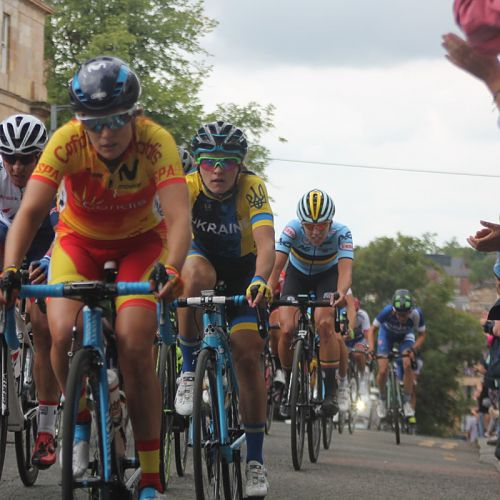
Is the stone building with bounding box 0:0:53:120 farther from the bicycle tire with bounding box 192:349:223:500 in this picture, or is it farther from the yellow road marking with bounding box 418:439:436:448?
the bicycle tire with bounding box 192:349:223:500

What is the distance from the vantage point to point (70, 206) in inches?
263

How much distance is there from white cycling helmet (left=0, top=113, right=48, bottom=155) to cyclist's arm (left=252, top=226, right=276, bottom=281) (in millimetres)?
1476

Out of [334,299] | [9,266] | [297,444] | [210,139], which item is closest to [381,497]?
[297,444]

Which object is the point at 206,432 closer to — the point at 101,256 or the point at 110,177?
the point at 101,256

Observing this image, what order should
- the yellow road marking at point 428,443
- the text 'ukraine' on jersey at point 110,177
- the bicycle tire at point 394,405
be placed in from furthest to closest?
1. the yellow road marking at point 428,443
2. the bicycle tire at point 394,405
3. the text 'ukraine' on jersey at point 110,177

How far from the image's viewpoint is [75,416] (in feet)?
17.7

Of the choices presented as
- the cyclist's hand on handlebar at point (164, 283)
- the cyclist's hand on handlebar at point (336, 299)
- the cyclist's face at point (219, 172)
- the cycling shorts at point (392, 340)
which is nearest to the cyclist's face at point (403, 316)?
the cycling shorts at point (392, 340)

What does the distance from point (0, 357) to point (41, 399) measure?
1.18 ft

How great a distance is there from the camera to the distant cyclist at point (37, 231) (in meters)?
7.76

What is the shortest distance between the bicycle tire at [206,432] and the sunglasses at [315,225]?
17.5ft

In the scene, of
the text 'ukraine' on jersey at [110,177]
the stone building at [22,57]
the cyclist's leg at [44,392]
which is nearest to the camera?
the text 'ukraine' on jersey at [110,177]

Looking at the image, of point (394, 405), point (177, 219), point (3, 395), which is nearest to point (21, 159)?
point (3, 395)

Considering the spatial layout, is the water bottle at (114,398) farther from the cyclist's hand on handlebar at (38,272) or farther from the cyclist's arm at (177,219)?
the cyclist's hand on handlebar at (38,272)

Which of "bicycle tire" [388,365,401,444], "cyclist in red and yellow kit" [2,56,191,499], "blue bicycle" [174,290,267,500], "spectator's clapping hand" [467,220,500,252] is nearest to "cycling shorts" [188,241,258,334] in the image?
"blue bicycle" [174,290,267,500]
